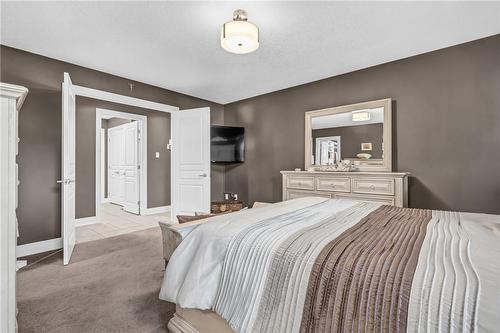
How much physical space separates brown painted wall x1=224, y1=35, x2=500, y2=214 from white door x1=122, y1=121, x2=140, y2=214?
13.5ft

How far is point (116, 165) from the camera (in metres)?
6.34

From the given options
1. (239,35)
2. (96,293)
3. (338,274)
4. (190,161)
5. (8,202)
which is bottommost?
(96,293)

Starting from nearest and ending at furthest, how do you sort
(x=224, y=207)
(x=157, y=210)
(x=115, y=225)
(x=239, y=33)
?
(x=239, y=33), (x=224, y=207), (x=115, y=225), (x=157, y=210)

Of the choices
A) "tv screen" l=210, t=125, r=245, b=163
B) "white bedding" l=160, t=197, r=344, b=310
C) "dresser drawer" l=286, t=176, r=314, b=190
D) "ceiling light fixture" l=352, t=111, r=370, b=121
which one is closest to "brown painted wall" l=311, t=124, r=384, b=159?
"ceiling light fixture" l=352, t=111, r=370, b=121

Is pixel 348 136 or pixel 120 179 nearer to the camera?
pixel 348 136

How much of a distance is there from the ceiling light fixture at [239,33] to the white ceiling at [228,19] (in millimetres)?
99

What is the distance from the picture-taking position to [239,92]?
4656mm

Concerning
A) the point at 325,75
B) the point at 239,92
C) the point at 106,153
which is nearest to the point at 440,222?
the point at 325,75

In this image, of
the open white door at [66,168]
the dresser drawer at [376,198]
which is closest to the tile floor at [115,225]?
the open white door at [66,168]

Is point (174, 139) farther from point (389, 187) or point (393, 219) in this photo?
point (393, 219)

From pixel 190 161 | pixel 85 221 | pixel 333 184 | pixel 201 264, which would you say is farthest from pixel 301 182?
pixel 85 221

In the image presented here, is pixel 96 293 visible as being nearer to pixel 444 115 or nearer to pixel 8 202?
pixel 8 202

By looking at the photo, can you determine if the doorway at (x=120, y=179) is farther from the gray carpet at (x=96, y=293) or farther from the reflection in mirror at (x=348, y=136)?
the reflection in mirror at (x=348, y=136)

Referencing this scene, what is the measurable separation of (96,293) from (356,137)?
3.64 meters
